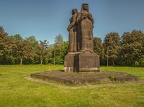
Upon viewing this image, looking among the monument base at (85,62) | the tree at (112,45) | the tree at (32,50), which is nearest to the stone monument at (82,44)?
the monument base at (85,62)

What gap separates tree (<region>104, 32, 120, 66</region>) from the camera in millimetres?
44750

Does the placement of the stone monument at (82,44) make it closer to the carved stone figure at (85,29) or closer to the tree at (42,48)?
the carved stone figure at (85,29)

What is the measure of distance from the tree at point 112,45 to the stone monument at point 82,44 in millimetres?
34420

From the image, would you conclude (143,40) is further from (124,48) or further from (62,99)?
(62,99)

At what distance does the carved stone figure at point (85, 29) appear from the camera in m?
10.9

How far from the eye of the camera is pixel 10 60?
198ft

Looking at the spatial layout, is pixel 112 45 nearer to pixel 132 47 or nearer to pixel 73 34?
pixel 132 47

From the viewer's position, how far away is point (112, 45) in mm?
46375

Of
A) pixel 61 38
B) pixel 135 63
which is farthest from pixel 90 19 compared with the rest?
pixel 61 38

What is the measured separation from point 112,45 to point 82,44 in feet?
122

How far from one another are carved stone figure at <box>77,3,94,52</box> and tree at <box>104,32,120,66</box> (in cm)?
3490

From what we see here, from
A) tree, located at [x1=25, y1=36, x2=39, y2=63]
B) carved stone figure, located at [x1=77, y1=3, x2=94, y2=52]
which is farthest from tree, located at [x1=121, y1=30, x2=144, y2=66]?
carved stone figure, located at [x1=77, y1=3, x2=94, y2=52]

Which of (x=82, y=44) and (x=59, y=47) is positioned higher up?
(x=59, y=47)

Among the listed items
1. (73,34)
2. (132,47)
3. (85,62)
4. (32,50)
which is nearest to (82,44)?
(85,62)
